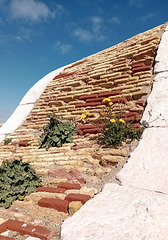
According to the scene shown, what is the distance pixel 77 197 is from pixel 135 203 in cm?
48

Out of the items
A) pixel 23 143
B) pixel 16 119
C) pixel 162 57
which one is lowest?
pixel 23 143

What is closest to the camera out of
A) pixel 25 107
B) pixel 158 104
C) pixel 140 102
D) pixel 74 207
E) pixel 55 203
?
pixel 74 207

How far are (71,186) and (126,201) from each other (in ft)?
1.94

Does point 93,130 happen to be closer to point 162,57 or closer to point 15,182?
point 15,182

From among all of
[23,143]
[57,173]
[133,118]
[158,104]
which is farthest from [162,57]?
[23,143]

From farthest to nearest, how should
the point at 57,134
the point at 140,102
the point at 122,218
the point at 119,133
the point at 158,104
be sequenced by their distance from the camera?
the point at 57,134, the point at 140,102, the point at 158,104, the point at 119,133, the point at 122,218

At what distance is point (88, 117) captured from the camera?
10.2 feet

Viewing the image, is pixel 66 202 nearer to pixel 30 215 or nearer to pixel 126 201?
pixel 30 215

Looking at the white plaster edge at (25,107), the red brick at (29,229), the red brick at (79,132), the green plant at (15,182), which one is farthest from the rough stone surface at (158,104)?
the white plaster edge at (25,107)

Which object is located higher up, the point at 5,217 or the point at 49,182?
the point at 49,182

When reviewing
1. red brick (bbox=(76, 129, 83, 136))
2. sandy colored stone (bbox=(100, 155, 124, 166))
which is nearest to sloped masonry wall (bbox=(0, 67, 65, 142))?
red brick (bbox=(76, 129, 83, 136))

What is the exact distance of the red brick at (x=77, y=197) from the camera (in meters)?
1.70

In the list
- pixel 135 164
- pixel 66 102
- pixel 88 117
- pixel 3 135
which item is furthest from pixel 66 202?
pixel 3 135

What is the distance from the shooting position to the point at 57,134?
9.61ft
